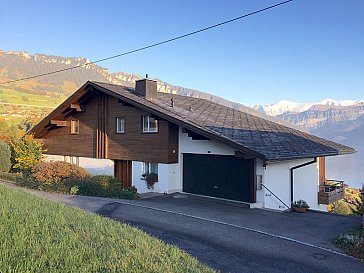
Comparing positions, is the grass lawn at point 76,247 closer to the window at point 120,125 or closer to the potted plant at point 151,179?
the potted plant at point 151,179

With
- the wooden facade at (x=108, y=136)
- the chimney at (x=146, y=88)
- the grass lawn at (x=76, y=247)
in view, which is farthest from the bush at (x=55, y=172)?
the grass lawn at (x=76, y=247)

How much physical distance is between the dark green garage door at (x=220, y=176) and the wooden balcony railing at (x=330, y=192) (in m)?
7.08

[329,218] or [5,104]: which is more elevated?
[5,104]

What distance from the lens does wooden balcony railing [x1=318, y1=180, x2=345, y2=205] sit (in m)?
19.7

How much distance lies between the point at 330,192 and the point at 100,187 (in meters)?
13.1

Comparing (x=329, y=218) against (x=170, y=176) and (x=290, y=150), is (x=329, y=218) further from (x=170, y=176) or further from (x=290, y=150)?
(x=170, y=176)

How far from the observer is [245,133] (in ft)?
54.3

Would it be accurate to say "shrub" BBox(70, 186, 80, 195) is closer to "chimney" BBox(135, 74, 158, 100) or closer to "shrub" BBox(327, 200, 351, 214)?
"chimney" BBox(135, 74, 158, 100)

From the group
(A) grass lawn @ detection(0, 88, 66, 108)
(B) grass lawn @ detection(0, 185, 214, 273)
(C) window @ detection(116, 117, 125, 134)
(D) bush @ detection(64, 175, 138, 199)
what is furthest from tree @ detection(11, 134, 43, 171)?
(A) grass lawn @ detection(0, 88, 66, 108)

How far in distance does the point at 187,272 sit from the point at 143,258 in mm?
765

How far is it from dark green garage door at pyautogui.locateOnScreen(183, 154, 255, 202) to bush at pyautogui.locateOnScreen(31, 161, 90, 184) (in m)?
6.21

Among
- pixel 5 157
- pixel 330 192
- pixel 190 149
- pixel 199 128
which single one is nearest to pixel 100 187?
pixel 190 149

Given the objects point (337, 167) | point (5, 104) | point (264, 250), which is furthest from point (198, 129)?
point (5, 104)

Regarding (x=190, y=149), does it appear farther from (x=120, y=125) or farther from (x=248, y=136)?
(x=120, y=125)
